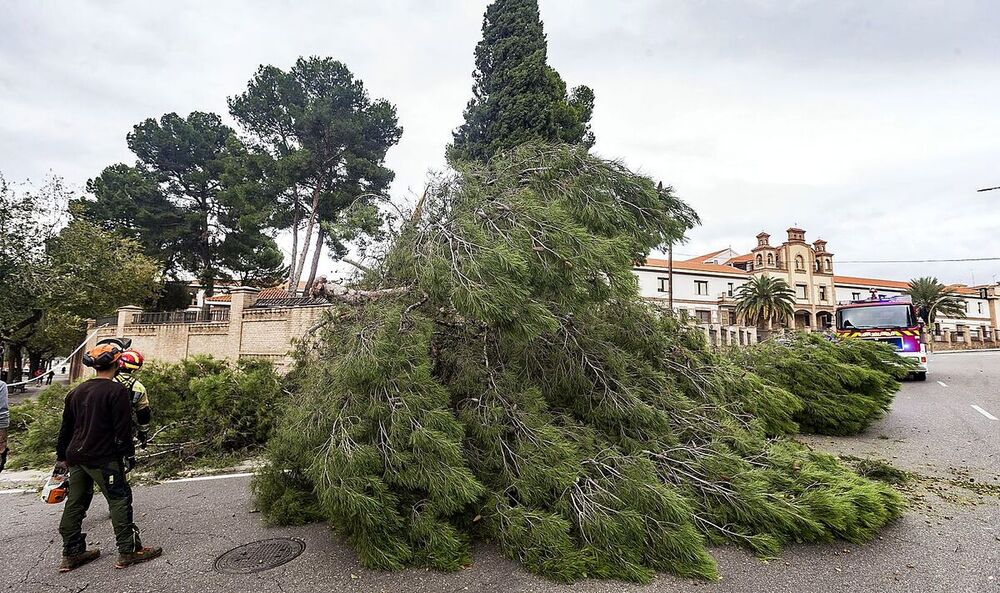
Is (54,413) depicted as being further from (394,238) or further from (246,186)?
(246,186)

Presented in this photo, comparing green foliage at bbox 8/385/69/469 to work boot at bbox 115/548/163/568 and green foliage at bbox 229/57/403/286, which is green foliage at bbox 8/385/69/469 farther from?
green foliage at bbox 229/57/403/286

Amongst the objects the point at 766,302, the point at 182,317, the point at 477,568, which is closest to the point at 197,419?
the point at 477,568

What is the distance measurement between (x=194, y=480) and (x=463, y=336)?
3988 mm

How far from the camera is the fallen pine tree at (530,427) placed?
3.08 meters

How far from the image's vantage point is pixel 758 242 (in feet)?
123

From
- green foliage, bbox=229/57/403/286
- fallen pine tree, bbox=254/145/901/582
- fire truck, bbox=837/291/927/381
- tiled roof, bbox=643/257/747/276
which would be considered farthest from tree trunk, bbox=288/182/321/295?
tiled roof, bbox=643/257/747/276

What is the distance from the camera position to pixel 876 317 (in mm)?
14062

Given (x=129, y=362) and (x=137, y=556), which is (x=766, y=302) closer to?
(x=129, y=362)

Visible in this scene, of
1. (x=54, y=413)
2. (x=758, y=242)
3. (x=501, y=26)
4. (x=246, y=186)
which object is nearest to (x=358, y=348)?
(x=54, y=413)

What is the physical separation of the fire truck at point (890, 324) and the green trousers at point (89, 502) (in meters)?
15.4

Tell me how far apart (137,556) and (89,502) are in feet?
1.70

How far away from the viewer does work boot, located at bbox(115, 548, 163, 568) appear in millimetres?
3250

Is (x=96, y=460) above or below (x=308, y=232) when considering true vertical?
below

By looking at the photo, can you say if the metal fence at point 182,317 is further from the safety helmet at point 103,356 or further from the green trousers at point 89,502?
the green trousers at point 89,502
